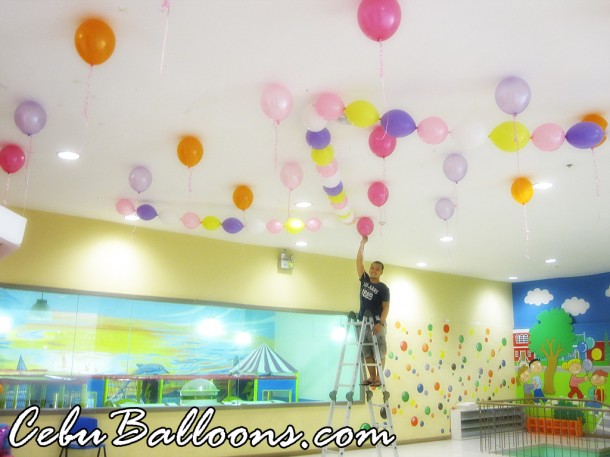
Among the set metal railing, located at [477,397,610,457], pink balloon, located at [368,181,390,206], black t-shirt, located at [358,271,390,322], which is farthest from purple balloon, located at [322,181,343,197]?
metal railing, located at [477,397,610,457]

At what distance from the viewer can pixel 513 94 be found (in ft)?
10.7

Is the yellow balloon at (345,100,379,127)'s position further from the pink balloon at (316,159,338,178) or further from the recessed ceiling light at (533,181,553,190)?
the recessed ceiling light at (533,181,553,190)

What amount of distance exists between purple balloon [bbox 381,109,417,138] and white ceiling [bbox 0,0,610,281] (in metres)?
0.15

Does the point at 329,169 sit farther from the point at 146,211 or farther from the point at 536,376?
the point at 536,376

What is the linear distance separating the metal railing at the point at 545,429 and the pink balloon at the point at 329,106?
19.7ft

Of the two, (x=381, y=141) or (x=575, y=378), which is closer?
(x=381, y=141)

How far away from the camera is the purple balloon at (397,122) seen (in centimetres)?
356

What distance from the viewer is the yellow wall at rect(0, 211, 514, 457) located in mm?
6426

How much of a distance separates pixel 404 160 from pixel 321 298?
13.5 feet

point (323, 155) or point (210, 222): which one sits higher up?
point (323, 155)

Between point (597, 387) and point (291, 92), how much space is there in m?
8.72

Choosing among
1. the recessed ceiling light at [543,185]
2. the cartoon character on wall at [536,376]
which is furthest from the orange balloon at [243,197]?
the cartoon character on wall at [536,376]

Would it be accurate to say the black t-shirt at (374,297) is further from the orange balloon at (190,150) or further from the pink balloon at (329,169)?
the orange balloon at (190,150)

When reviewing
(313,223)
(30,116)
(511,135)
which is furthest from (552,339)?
(30,116)
